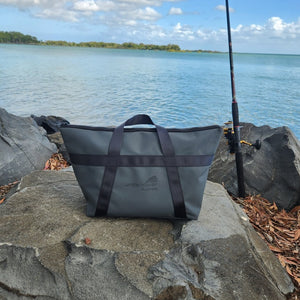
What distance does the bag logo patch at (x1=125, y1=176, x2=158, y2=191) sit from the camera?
7.13ft

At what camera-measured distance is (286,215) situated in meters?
3.79

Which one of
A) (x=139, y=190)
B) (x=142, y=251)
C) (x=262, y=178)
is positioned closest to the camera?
(x=142, y=251)

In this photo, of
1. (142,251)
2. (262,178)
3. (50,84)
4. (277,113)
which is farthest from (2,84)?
(142,251)

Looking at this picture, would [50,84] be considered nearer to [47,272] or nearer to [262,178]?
[262,178]

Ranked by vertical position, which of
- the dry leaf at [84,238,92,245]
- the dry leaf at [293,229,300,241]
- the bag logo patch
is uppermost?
the bag logo patch

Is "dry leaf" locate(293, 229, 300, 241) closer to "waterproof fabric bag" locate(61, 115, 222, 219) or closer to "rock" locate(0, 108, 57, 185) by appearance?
"waterproof fabric bag" locate(61, 115, 222, 219)

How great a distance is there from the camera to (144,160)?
2.16 meters

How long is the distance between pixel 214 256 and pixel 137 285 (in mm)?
528

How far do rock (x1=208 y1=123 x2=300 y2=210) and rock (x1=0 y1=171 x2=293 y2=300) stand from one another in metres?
1.75

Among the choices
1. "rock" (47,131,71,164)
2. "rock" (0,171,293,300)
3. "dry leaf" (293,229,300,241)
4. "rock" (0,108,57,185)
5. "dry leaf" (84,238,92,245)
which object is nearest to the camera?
"rock" (0,171,293,300)

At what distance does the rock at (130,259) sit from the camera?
189 centimetres

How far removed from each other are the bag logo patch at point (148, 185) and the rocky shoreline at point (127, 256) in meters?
0.29

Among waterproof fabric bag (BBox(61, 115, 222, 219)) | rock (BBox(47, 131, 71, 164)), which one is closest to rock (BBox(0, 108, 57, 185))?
rock (BBox(47, 131, 71, 164))

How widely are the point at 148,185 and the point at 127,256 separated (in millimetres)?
462
